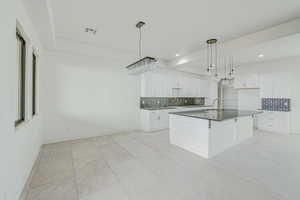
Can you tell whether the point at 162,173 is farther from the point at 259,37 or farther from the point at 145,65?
the point at 259,37

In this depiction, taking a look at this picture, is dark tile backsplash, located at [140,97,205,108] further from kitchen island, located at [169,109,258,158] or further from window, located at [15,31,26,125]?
window, located at [15,31,26,125]

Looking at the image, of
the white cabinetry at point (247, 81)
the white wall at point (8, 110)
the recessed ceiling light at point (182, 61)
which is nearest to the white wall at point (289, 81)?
the white cabinetry at point (247, 81)

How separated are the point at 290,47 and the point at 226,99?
12.3ft

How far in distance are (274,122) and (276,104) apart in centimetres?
68

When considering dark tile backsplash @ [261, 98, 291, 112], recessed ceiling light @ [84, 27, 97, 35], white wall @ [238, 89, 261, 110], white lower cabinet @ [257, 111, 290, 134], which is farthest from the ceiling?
white lower cabinet @ [257, 111, 290, 134]

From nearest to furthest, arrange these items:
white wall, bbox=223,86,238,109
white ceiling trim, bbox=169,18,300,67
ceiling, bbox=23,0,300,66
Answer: ceiling, bbox=23,0,300,66, white ceiling trim, bbox=169,18,300,67, white wall, bbox=223,86,238,109

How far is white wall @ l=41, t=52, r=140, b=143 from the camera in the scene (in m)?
3.69

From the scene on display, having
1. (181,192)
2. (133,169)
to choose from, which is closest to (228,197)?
(181,192)

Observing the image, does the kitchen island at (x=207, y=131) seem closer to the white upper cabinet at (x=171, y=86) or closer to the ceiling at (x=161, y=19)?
the white upper cabinet at (x=171, y=86)

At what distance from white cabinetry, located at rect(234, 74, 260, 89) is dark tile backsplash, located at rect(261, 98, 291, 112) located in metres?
0.69

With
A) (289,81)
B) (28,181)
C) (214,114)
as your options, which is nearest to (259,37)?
(214,114)

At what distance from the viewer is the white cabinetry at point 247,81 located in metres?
5.44

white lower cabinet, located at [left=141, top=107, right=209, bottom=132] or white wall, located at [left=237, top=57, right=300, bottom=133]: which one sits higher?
white wall, located at [left=237, top=57, right=300, bottom=133]

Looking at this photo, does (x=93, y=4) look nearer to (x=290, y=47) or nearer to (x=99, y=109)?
(x=99, y=109)
